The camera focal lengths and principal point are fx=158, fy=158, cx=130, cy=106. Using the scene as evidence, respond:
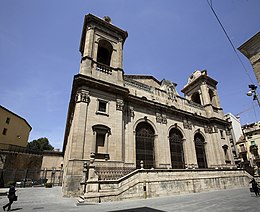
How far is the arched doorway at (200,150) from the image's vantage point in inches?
787

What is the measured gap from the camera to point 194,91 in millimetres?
27094

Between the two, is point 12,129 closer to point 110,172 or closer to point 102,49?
point 102,49

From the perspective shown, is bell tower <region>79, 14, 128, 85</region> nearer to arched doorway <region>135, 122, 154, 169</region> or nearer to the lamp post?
arched doorway <region>135, 122, 154, 169</region>

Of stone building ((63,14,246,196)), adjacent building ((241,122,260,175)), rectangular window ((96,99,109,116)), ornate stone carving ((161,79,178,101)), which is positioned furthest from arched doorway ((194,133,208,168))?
adjacent building ((241,122,260,175))

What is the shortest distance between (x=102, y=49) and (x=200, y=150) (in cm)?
1808

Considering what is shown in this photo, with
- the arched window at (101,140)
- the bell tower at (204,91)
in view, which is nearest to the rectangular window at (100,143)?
the arched window at (101,140)

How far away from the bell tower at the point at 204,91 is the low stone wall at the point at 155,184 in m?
11.9

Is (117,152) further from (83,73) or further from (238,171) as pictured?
(238,171)

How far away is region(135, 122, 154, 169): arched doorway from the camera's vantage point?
15484 mm

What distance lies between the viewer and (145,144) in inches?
638

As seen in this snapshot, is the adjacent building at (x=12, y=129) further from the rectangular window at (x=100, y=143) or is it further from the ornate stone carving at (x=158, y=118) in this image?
the ornate stone carving at (x=158, y=118)

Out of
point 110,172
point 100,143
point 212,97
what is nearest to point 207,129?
point 212,97

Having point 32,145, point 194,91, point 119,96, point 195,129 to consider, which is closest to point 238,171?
point 195,129

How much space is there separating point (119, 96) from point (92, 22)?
875cm
